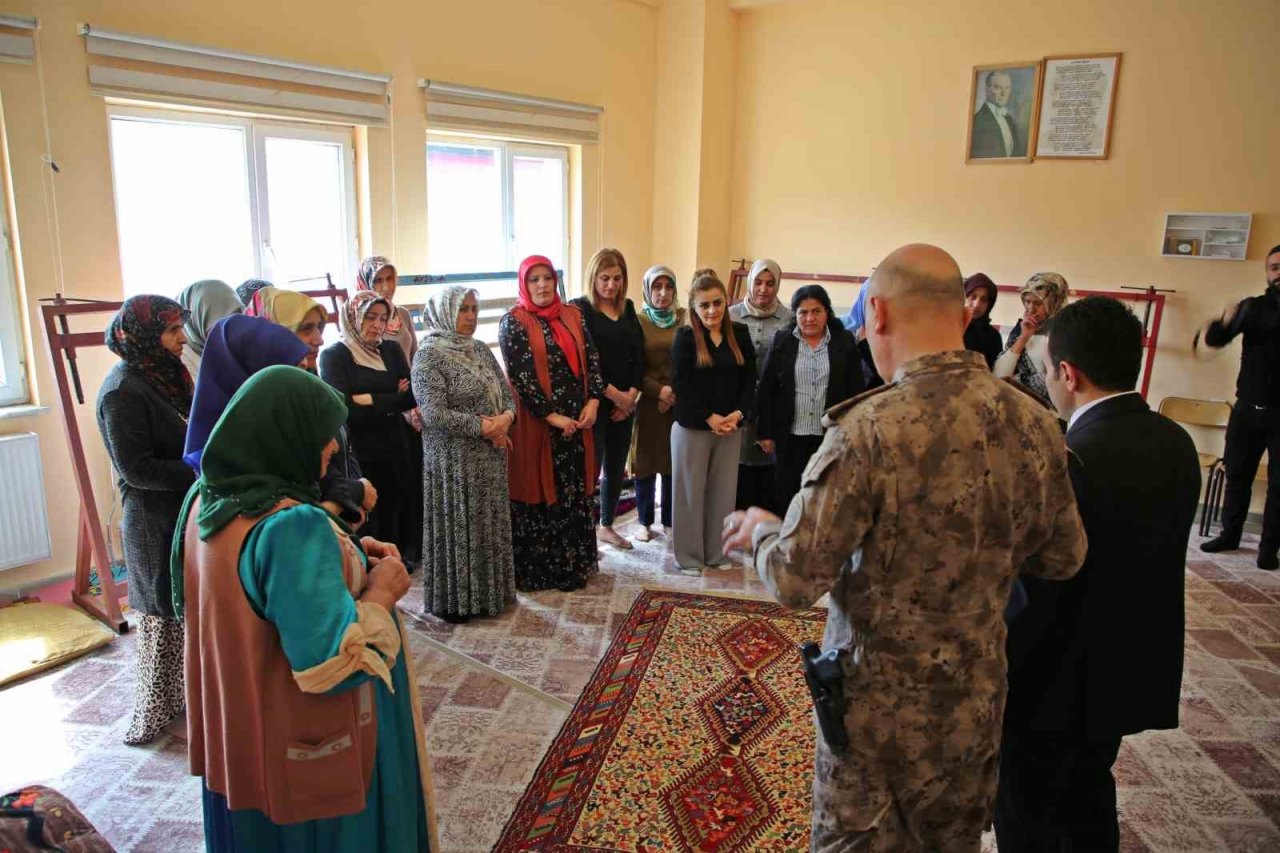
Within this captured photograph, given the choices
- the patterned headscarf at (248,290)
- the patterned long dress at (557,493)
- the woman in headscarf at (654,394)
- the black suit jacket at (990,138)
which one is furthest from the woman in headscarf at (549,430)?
the black suit jacket at (990,138)

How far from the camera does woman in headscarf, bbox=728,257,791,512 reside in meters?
4.56

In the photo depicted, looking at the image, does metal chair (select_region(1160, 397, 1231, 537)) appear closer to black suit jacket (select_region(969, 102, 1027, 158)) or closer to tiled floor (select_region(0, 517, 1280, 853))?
tiled floor (select_region(0, 517, 1280, 853))

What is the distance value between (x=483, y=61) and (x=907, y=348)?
4784 millimetres

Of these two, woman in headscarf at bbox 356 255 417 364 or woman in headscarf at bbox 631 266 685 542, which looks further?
woman in headscarf at bbox 631 266 685 542

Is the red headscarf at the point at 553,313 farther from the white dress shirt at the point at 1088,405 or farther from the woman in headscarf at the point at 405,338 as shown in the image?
the white dress shirt at the point at 1088,405

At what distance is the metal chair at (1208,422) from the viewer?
5.01m

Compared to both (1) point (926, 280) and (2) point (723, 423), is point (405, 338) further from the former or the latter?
(1) point (926, 280)

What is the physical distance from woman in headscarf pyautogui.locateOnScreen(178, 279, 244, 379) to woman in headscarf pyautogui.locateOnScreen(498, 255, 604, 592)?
1.21 meters

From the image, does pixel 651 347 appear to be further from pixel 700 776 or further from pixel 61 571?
pixel 61 571

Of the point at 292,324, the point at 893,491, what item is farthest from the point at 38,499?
the point at 893,491

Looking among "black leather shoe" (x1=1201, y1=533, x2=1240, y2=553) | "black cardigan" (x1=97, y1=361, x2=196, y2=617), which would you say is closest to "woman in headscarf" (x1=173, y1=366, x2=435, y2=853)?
"black cardigan" (x1=97, y1=361, x2=196, y2=617)

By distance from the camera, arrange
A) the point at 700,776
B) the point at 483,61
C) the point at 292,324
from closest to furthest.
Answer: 1. the point at 700,776
2. the point at 292,324
3. the point at 483,61

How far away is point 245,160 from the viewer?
4570 mm

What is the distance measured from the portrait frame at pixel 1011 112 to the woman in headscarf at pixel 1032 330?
167 centimetres
